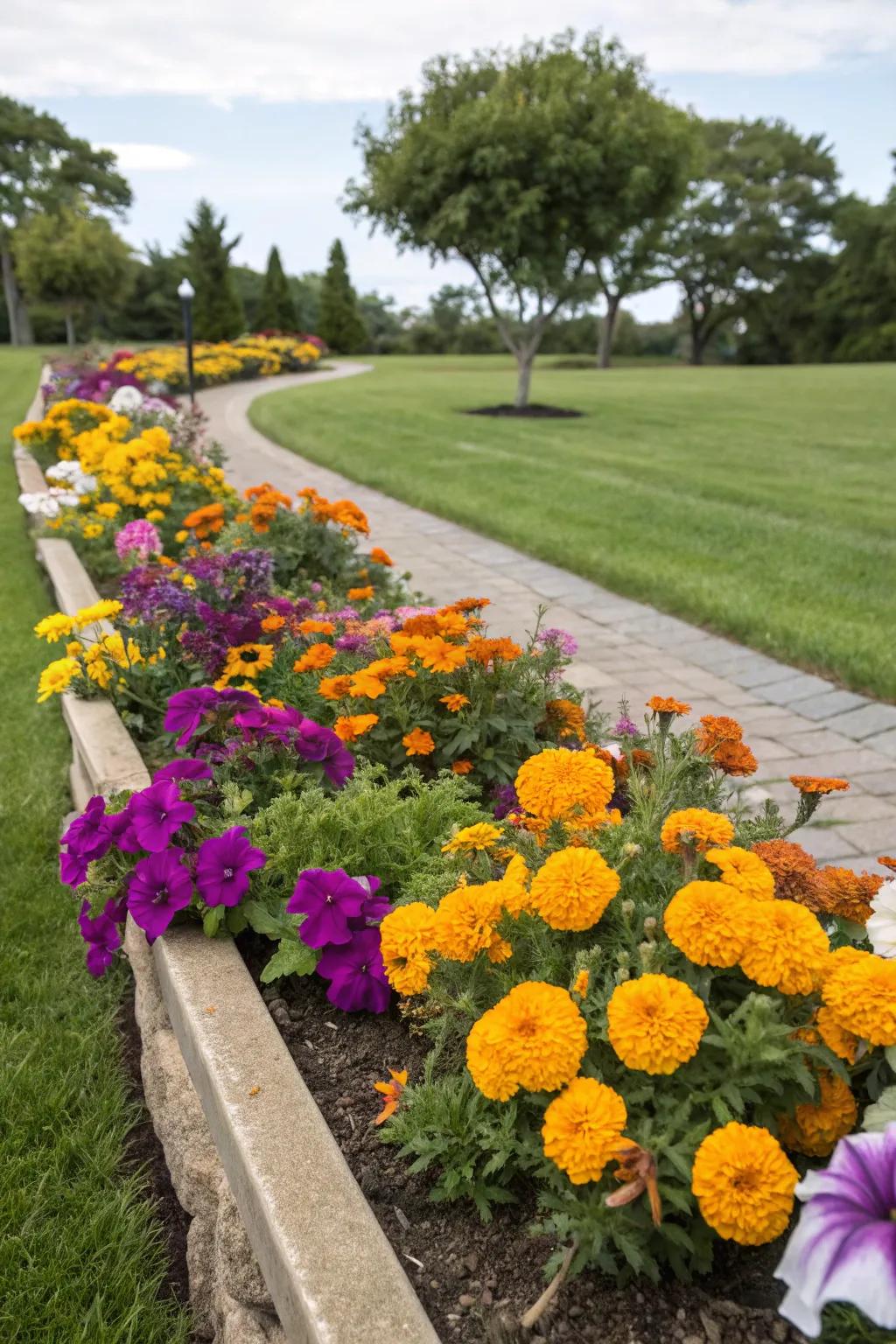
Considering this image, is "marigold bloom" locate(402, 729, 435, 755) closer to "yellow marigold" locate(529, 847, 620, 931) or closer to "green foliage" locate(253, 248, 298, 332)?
"yellow marigold" locate(529, 847, 620, 931)

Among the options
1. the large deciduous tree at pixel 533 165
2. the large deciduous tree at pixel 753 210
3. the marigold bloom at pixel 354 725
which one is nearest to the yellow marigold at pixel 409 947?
the marigold bloom at pixel 354 725

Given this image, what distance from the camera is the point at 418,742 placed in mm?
2639

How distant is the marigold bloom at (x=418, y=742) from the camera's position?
8.61 ft

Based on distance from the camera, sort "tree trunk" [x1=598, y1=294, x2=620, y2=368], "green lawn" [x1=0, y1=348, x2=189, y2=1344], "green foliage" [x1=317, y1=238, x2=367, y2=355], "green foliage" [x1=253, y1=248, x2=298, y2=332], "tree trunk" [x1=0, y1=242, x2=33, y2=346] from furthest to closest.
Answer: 1. "tree trunk" [x1=0, y1=242, x2=33, y2=346]
2. "tree trunk" [x1=598, y1=294, x2=620, y2=368]
3. "green foliage" [x1=317, y1=238, x2=367, y2=355]
4. "green foliage" [x1=253, y1=248, x2=298, y2=332]
5. "green lawn" [x1=0, y1=348, x2=189, y2=1344]

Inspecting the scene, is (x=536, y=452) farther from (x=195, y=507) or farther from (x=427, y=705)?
(x=427, y=705)

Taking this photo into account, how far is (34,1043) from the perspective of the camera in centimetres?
231

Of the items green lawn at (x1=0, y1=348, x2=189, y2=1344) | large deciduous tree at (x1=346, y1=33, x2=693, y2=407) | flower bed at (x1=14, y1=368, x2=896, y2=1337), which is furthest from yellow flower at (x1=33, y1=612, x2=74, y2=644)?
large deciduous tree at (x1=346, y1=33, x2=693, y2=407)

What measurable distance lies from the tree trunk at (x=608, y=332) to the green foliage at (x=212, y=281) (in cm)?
1429

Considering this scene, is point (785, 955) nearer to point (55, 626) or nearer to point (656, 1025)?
point (656, 1025)

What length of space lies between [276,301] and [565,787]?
1389 inches

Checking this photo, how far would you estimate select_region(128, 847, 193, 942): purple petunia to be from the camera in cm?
207

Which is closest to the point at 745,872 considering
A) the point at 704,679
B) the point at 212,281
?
the point at 704,679

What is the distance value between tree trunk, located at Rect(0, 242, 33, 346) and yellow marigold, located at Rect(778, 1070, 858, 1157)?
4481cm

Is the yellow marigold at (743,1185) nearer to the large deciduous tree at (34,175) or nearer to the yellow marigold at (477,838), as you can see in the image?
the yellow marigold at (477,838)
